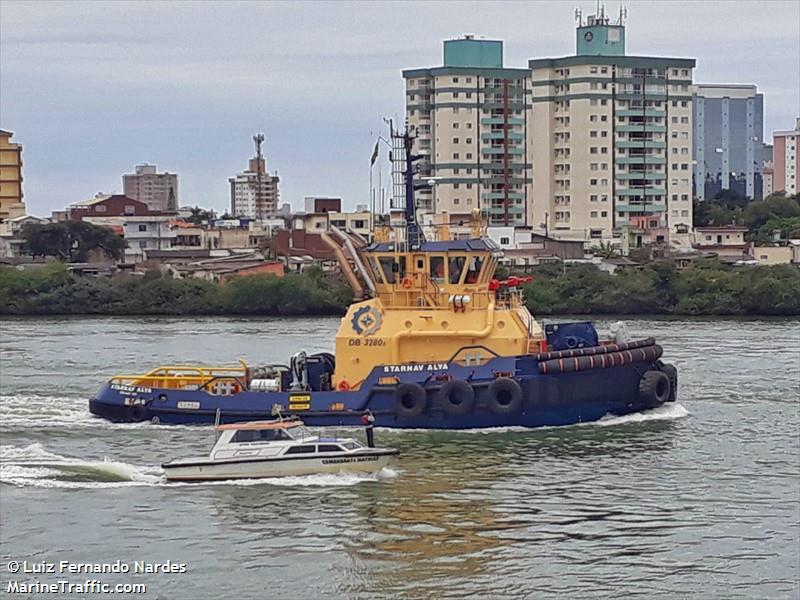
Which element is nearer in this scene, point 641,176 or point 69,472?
point 69,472

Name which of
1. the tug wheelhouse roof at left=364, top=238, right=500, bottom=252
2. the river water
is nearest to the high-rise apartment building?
the river water

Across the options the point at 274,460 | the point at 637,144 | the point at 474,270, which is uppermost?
the point at 637,144

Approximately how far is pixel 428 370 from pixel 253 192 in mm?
102491

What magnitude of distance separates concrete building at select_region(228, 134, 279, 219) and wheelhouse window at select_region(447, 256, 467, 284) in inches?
2705

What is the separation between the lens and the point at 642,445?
23.1 metres

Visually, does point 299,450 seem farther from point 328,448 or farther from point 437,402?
point 437,402

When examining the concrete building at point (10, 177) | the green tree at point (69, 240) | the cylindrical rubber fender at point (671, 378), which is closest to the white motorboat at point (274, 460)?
the cylindrical rubber fender at point (671, 378)

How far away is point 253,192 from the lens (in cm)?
12506

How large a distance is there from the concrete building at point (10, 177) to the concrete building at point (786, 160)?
61.9 m

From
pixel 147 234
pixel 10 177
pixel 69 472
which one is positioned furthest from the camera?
Answer: pixel 10 177

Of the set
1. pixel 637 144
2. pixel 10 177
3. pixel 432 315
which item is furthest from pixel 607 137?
pixel 432 315

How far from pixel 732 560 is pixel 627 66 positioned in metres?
54.4

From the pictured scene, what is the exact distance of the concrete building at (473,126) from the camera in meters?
70.9

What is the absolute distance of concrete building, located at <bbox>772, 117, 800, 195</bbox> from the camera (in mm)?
120750
